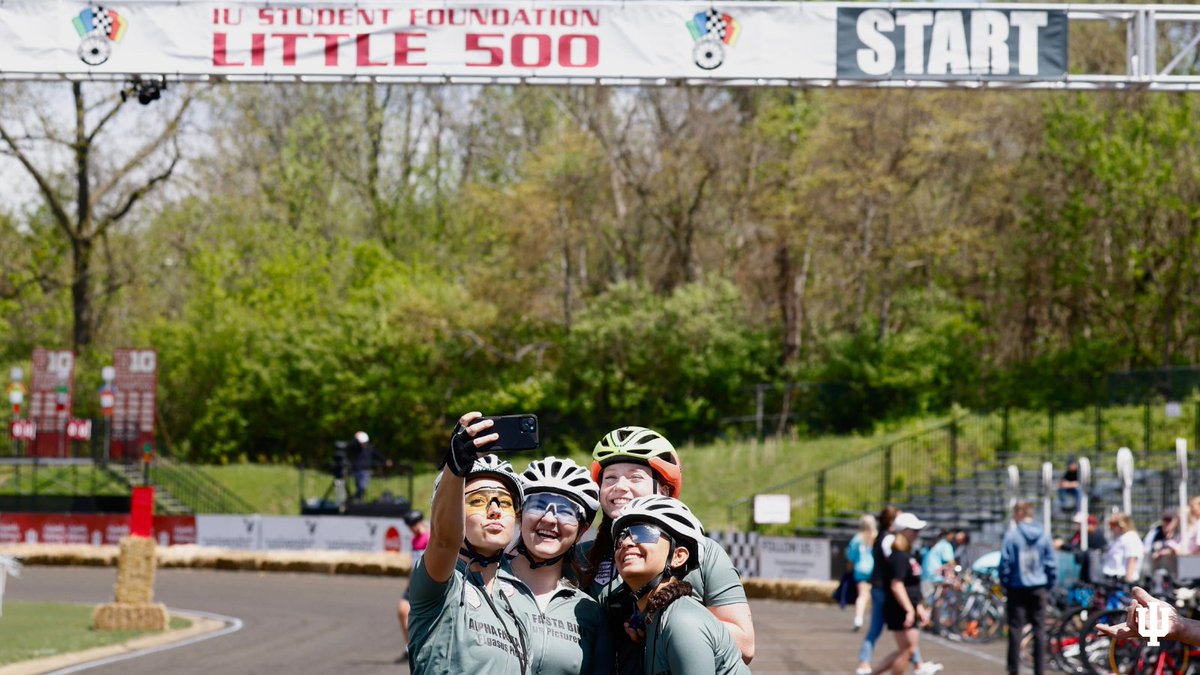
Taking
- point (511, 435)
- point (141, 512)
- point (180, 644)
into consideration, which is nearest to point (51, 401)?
point (141, 512)

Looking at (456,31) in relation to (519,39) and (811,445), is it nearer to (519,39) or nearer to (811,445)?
(519,39)

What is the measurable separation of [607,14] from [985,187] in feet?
116

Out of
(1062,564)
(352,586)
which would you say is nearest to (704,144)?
(352,586)

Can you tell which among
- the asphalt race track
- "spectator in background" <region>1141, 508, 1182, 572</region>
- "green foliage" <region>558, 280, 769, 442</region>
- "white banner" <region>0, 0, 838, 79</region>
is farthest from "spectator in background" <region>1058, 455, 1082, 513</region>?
"green foliage" <region>558, 280, 769, 442</region>

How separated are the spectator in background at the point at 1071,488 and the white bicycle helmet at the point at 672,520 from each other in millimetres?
21969

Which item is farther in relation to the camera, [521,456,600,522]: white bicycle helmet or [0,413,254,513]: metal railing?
[0,413,254,513]: metal railing

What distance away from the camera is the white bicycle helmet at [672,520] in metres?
4.77

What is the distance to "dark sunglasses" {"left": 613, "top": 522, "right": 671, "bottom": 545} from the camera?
15.6ft

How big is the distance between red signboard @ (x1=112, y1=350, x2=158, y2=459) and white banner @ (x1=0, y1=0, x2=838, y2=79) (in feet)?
85.5

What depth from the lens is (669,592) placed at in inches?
185

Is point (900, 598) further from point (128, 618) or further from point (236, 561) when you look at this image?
point (236, 561)

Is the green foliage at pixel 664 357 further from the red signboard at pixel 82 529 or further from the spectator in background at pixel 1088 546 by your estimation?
the spectator in background at pixel 1088 546

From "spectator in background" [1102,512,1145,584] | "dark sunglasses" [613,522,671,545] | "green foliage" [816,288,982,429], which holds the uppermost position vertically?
"green foliage" [816,288,982,429]

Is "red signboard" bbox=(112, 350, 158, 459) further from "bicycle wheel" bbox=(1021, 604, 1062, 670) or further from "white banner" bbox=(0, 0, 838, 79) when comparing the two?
"bicycle wheel" bbox=(1021, 604, 1062, 670)
